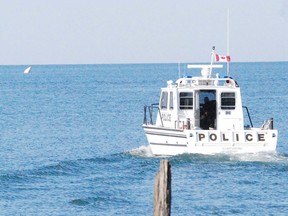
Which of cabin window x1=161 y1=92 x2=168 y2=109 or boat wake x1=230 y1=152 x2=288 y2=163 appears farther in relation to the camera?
cabin window x1=161 y1=92 x2=168 y2=109

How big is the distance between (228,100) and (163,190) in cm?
2029

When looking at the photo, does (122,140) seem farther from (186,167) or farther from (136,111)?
(136,111)

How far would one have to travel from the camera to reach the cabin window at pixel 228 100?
39594 millimetres

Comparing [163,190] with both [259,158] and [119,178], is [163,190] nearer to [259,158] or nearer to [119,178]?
[119,178]

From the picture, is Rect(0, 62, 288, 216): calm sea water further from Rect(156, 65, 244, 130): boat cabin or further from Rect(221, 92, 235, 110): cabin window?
Rect(221, 92, 235, 110): cabin window

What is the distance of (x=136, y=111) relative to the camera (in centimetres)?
7850

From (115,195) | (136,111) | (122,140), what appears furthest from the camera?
A: (136,111)

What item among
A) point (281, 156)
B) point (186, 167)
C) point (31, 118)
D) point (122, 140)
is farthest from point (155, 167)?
point (31, 118)

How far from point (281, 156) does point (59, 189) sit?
934 centimetres

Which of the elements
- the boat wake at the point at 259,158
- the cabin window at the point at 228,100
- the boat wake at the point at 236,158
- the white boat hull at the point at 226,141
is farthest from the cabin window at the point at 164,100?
the boat wake at the point at 259,158

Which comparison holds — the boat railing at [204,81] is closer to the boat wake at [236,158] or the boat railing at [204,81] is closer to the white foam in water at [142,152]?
the white foam in water at [142,152]

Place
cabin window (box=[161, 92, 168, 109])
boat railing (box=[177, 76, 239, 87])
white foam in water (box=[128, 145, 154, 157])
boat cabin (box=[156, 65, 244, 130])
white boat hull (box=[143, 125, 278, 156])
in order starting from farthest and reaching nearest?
white foam in water (box=[128, 145, 154, 157])
cabin window (box=[161, 92, 168, 109])
boat railing (box=[177, 76, 239, 87])
boat cabin (box=[156, 65, 244, 130])
white boat hull (box=[143, 125, 278, 156])

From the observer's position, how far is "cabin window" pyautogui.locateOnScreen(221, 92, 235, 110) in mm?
39594

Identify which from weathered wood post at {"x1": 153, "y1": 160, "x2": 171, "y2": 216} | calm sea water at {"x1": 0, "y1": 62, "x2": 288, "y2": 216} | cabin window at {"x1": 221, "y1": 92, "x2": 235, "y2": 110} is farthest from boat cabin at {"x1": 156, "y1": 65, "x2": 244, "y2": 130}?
weathered wood post at {"x1": 153, "y1": 160, "x2": 171, "y2": 216}
